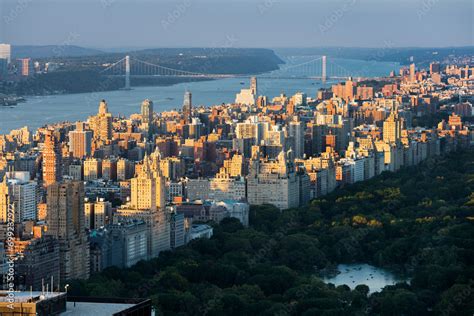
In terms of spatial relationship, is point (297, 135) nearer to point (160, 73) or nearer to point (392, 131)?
point (392, 131)

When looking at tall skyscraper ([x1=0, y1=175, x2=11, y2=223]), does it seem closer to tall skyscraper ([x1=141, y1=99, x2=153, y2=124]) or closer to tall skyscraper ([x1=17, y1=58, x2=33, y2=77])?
tall skyscraper ([x1=141, y1=99, x2=153, y2=124])

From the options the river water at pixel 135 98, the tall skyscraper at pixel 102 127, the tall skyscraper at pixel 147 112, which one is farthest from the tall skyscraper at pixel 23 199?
the tall skyscraper at pixel 147 112

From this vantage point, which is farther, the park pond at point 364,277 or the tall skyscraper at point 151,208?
the tall skyscraper at point 151,208

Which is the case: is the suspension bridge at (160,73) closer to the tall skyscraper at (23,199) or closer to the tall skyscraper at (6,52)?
the tall skyscraper at (6,52)

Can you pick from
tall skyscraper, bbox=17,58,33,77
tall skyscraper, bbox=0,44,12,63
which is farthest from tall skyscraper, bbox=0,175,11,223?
tall skyscraper, bbox=17,58,33,77

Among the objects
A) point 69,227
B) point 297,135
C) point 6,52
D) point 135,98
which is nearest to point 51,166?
point 69,227

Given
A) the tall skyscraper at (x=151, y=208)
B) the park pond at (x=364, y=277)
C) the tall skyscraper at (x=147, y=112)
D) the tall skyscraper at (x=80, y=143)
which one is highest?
the tall skyscraper at (x=147, y=112)

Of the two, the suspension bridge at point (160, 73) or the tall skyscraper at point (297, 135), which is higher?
the suspension bridge at point (160, 73)
